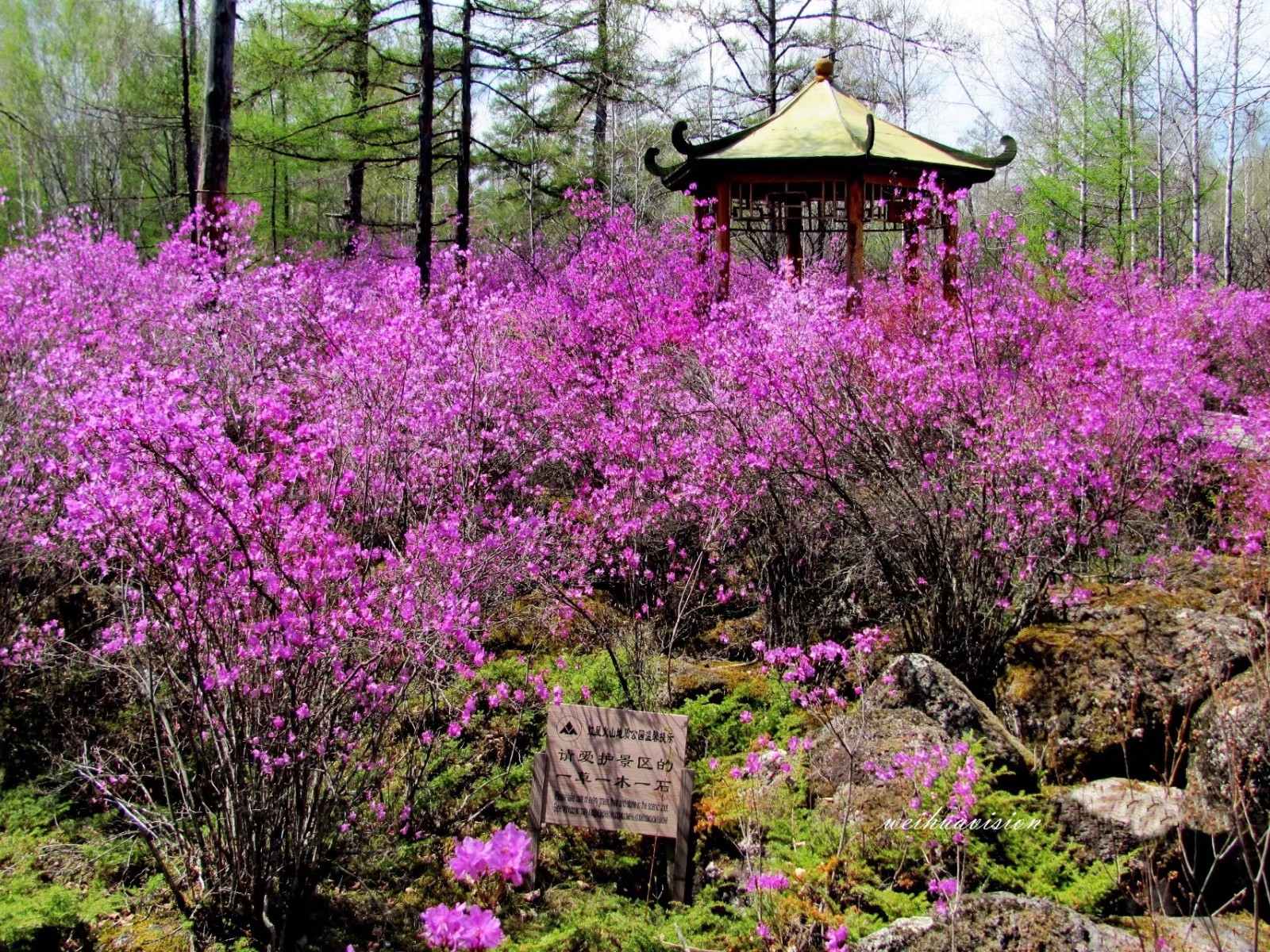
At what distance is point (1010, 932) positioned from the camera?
2.37 meters

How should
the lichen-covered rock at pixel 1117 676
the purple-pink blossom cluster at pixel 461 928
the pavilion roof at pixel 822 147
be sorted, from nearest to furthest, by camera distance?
the purple-pink blossom cluster at pixel 461 928 → the lichen-covered rock at pixel 1117 676 → the pavilion roof at pixel 822 147

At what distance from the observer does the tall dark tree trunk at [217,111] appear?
28.0 ft

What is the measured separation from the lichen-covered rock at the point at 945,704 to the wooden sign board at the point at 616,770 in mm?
872

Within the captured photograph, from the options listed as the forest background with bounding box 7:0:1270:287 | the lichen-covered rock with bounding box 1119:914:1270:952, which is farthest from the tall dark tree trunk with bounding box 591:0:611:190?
the lichen-covered rock with bounding box 1119:914:1270:952

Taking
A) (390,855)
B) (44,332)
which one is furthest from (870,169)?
(390,855)

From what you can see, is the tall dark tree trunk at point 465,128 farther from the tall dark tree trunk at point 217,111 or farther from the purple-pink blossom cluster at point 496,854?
the purple-pink blossom cluster at point 496,854

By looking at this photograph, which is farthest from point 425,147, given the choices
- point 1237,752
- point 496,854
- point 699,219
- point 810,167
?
point 496,854

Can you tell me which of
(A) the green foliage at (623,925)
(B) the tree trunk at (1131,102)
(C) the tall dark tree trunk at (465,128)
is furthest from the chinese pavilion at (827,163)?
(B) the tree trunk at (1131,102)

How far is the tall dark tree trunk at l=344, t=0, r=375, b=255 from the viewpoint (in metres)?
12.1

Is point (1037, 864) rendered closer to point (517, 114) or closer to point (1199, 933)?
point (1199, 933)

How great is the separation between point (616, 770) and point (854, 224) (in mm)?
7571

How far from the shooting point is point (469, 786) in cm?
379

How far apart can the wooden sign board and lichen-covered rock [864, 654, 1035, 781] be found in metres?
0.87

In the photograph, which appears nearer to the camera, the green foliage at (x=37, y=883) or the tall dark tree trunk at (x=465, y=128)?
the green foliage at (x=37, y=883)
